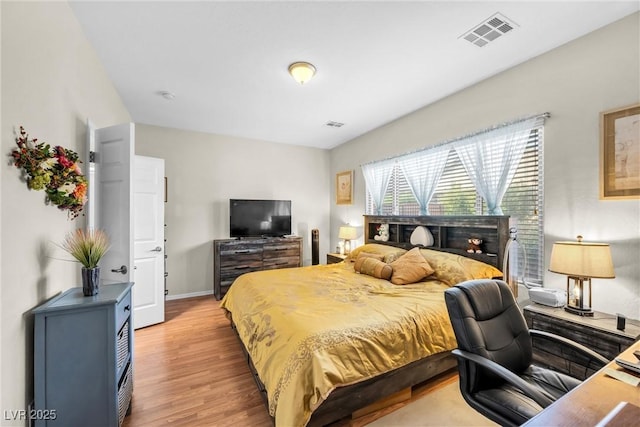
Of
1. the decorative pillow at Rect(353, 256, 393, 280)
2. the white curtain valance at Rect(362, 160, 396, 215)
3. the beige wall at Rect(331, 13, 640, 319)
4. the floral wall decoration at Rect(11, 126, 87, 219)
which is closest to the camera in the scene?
the floral wall decoration at Rect(11, 126, 87, 219)

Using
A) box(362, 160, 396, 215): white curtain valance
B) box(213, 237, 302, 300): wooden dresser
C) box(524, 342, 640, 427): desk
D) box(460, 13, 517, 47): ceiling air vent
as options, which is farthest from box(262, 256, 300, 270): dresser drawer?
box(524, 342, 640, 427): desk

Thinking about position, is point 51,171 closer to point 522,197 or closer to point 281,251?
point 281,251

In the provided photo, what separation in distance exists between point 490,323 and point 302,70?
8.48 feet

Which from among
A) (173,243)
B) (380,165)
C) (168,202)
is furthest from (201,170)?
(380,165)

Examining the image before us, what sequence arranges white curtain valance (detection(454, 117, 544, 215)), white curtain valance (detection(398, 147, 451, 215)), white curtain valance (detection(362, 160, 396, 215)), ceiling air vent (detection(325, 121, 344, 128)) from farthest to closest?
white curtain valance (detection(362, 160, 396, 215))
ceiling air vent (detection(325, 121, 344, 128))
white curtain valance (detection(398, 147, 451, 215))
white curtain valance (detection(454, 117, 544, 215))

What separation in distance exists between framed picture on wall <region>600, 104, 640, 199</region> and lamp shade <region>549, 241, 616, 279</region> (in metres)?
0.47

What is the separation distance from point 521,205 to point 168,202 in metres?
4.99

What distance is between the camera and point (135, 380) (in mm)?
2287

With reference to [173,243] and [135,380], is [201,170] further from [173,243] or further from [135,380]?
[135,380]

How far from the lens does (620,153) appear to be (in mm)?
2012

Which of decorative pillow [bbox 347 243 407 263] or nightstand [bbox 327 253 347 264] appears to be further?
nightstand [bbox 327 253 347 264]

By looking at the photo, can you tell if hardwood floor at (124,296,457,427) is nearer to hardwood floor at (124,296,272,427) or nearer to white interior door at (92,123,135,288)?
hardwood floor at (124,296,272,427)

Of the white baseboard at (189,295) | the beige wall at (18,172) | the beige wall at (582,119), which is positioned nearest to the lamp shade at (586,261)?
the beige wall at (582,119)

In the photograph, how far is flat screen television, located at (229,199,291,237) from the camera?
4789 millimetres
